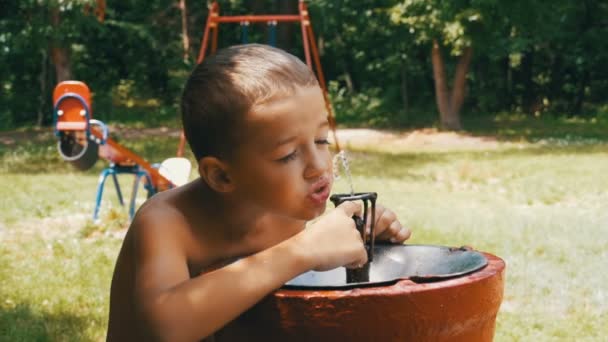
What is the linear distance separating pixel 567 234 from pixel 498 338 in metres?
2.75

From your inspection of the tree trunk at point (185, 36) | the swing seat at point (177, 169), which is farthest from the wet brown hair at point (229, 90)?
the tree trunk at point (185, 36)

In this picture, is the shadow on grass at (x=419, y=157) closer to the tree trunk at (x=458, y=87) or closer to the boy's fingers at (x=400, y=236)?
the tree trunk at (x=458, y=87)

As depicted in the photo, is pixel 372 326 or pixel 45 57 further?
pixel 45 57

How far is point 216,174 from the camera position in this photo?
166 centimetres

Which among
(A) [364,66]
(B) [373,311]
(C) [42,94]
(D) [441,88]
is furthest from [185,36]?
(B) [373,311]

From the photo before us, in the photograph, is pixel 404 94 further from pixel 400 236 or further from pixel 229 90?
pixel 229 90

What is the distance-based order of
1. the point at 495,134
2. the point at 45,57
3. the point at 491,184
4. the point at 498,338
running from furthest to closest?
the point at 45,57 → the point at 495,134 → the point at 491,184 → the point at 498,338

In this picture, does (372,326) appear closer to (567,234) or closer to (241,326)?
(241,326)

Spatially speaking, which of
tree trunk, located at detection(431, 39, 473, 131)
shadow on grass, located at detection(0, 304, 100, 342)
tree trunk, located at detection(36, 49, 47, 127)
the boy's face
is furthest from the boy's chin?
tree trunk, located at detection(36, 49, 47, 127)

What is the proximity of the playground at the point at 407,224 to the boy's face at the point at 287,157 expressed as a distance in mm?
107

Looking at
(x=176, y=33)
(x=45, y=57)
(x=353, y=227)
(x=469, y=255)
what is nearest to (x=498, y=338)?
(x=469, y=255)

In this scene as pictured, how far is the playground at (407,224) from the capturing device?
1.54m

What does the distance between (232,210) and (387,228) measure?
479 mm

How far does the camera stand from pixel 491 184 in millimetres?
10031
